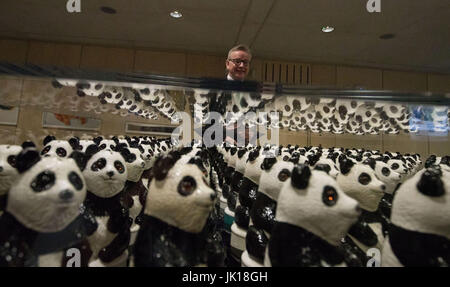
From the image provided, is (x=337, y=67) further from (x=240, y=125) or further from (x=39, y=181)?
(x=39, y=181)

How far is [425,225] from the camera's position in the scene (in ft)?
2.80

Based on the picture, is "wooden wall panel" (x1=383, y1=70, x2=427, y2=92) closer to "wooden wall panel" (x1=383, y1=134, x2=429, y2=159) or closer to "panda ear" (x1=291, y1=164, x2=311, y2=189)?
"wooden wall panel" (x1=383, y1=134, x2=429, y2=159)

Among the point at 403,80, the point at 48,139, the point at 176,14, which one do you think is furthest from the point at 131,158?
the point at 403,80

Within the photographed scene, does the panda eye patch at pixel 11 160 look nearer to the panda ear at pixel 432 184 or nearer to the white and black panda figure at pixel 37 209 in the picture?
the white and black panda figure at pixel 37 209

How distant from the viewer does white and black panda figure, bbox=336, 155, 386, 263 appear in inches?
47.8

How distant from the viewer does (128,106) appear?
4.67 ft

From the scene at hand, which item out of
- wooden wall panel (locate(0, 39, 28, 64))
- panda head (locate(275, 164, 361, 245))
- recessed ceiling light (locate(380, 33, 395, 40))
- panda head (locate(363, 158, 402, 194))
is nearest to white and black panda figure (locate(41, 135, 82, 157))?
panda head (locate(275, 164, 361, 245))

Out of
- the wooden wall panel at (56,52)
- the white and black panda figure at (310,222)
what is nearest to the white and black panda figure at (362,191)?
the white and black panda figure at (310,222)

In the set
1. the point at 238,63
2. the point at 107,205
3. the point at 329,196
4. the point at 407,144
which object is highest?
the point at 238,63

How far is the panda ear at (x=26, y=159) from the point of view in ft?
2.71

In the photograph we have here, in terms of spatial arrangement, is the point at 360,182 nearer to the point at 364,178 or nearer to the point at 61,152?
the point at 364,178

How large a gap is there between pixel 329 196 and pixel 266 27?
3705 mm

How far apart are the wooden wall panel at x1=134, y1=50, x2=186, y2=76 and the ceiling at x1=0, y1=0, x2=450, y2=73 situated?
19cm
